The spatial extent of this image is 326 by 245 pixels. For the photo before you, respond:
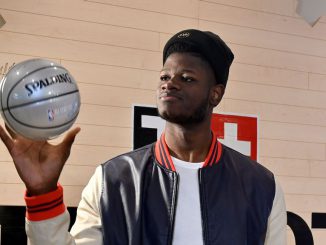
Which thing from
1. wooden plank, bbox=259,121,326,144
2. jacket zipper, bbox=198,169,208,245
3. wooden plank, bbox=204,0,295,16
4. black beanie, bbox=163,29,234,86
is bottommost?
jacket zipper, bbox=198,169,208,245

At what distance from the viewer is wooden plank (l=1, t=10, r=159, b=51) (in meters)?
2.43

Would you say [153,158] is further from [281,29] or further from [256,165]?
[281,29]

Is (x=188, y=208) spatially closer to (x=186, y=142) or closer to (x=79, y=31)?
(x=186, y=142)

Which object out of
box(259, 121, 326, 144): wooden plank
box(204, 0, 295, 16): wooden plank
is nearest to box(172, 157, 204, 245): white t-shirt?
box(259, 121, 326, 144): wooden plank

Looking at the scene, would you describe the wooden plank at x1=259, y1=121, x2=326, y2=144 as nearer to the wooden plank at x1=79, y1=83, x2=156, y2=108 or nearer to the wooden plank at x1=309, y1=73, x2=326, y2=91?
the wooden plank at x1=309, y1=73, x2=326, y2=91

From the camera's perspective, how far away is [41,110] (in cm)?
132

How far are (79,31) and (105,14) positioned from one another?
188mm

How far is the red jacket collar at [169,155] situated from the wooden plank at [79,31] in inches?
42.0

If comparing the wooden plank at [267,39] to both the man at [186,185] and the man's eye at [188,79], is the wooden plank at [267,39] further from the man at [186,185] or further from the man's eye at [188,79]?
the man's eye at [188,79]

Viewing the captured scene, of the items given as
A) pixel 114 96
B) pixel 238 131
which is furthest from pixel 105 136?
pixel 238 131

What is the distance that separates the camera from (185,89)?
1.63m

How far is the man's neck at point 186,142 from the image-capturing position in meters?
1.70

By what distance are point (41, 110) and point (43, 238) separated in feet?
1.16

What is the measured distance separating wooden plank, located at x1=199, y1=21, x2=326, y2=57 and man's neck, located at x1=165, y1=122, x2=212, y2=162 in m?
1.32
